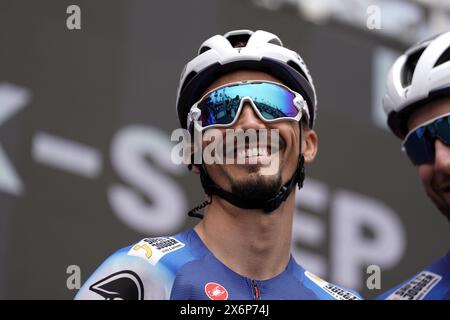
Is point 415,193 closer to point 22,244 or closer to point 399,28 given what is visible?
point 399,28

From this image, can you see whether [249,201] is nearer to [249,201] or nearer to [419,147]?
[249,201]

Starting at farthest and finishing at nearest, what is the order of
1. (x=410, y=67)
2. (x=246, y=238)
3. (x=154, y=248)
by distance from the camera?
1. (x=410, y=67)
2. (x=246, y=238)
3. (x=154, y=248)

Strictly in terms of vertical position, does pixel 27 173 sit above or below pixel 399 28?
below

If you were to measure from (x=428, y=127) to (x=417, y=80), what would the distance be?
1.13ft

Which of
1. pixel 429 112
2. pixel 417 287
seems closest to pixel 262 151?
pixel 429 112

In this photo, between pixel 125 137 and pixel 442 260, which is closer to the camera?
pixel 442 260

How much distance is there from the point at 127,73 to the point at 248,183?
11.6 feet

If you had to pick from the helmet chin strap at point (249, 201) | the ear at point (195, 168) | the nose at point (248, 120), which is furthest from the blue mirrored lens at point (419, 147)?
the ear at point (195, 168)

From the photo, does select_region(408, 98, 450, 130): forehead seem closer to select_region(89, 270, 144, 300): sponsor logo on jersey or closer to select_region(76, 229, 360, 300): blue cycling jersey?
select_region(76, 229, 360, 300): blue cycling jersey

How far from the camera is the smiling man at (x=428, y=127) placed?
5293 mm

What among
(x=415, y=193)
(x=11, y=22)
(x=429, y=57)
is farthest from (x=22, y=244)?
(x=415, y=193)

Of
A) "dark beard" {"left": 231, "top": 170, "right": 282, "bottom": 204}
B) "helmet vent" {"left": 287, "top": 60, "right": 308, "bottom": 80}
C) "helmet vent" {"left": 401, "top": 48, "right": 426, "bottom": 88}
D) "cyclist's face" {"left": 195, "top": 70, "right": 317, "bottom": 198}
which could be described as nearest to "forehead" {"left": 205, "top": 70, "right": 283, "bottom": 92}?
"cyclist's face" {"left": 195, "top": 70, "right": 317, "bottom": 198}

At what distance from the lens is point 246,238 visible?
4953mm

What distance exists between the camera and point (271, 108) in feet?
16.3
